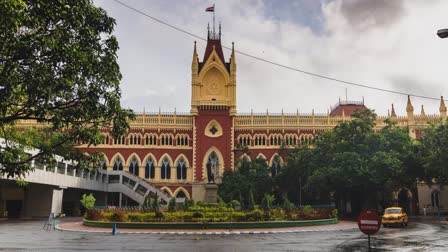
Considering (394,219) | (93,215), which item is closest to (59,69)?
(93,215)

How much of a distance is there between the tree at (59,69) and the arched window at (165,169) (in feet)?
138

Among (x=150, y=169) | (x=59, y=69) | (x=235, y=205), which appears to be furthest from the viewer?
(x=150, y=169)

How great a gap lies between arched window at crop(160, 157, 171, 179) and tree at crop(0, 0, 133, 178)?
42.0 metres

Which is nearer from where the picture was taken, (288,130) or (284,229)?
(284,229)

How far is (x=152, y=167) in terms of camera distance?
5491 centimetres

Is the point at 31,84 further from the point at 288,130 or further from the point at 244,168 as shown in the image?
the point at 288,130

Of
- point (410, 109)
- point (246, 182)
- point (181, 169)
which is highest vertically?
point (410, 109)

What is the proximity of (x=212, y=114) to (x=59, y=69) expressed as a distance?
44636mm

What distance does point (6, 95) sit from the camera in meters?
10.2

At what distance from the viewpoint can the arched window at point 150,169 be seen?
2153 inches

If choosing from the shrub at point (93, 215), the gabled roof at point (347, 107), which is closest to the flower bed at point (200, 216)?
the shrub at point (93, 215)

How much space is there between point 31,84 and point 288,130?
4802 centimetres

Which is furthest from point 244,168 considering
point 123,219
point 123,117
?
point 123,117

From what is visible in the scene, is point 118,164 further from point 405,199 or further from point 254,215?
point 405,199
